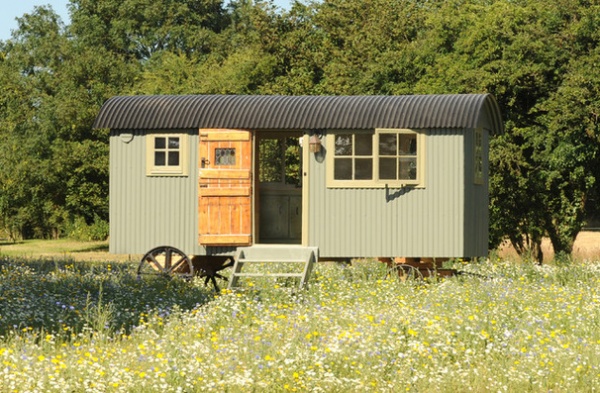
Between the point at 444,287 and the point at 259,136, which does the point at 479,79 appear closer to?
the point at 259,136

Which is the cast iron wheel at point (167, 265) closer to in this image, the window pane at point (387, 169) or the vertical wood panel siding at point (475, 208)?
the window pane at point (387, 169)

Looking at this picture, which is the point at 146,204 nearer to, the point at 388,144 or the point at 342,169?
the point at 342,169

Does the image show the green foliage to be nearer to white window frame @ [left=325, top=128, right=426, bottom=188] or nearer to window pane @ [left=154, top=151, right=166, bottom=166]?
window pane @ [left=154, top=151, right=166, bottom=166]

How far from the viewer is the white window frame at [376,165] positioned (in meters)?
18.0

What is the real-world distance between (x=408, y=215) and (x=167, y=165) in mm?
4237

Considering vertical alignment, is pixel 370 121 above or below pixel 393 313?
above

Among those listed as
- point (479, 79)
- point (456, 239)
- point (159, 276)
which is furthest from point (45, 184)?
point (456, 239)

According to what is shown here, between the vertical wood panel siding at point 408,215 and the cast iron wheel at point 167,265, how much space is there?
2381mm

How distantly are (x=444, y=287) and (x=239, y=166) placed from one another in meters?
4.88

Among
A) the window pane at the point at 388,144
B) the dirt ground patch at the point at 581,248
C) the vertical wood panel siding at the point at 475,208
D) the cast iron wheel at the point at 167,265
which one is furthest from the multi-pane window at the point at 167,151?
the dirt ground patch at the point at 581,248

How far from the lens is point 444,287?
1503cm

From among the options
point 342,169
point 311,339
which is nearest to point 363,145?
point 342,169

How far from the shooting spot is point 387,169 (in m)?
18.1

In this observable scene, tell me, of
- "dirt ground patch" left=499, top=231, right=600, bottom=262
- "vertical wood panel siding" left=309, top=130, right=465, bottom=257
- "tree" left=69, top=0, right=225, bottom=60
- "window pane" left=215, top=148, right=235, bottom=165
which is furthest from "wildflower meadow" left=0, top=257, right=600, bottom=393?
"tree" left=69, top=0, right=225, bottom=60
